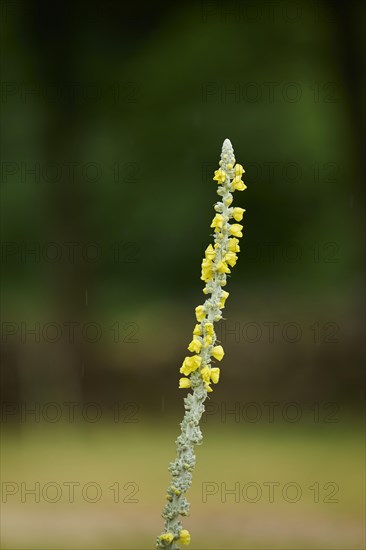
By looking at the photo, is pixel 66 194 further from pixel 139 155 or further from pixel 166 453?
pixel 166 453

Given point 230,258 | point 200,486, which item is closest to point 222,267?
point 230,258

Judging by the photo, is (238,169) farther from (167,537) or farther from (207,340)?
(167,537)

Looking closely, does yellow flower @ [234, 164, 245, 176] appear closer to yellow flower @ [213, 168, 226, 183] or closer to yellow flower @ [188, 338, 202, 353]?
yellow flower @ [213, 168, 226, 183]

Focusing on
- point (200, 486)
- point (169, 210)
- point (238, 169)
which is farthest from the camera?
point (169, 210)

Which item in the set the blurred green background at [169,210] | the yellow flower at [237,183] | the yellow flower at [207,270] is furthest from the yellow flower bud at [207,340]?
the blurred green background at [169,210]

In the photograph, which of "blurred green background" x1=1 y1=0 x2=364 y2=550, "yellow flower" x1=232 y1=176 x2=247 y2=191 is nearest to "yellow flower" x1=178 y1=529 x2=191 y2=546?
"yellow flower" x1=232 y1=176 x2=247 y2=191

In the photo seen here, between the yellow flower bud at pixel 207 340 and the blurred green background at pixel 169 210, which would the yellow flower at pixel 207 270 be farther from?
the blurred green background at pixel 169 210

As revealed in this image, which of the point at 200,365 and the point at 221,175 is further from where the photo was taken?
the point at 221,175

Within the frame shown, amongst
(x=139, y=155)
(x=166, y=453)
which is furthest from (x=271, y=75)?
(x=166, y=453)
